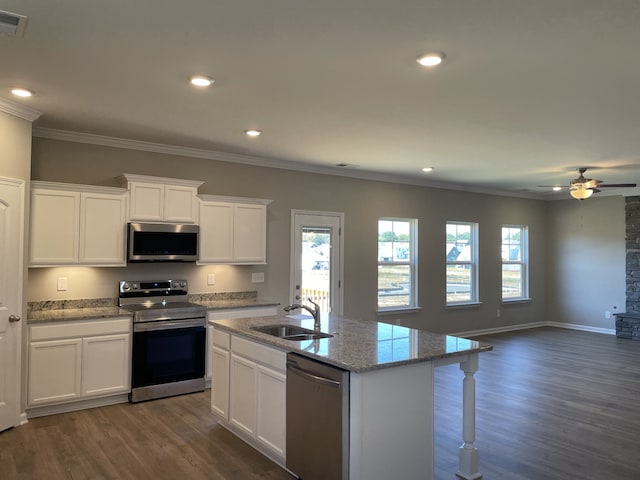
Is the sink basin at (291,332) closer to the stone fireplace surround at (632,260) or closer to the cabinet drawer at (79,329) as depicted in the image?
the cabinet drawer at (79,329)

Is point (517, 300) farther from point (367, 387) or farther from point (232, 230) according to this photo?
point (367, 387)

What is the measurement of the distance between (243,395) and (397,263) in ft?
14.5

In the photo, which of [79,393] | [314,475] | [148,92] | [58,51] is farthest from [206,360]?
[58,51]

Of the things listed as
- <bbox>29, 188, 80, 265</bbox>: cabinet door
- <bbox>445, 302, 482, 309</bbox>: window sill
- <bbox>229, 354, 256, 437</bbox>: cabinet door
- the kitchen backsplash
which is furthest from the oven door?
<bbox>445, 302, 482, 309</bbox>: window sill

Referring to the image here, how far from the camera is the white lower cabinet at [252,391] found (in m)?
3.17

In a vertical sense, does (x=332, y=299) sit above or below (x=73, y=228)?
below

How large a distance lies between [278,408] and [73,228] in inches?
105

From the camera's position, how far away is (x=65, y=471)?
318cm

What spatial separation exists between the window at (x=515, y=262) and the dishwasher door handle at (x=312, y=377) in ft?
23.4

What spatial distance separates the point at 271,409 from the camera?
325 centimetres

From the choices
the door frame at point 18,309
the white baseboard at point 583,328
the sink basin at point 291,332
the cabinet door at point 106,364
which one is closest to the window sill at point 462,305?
the white baseboard at point 583,328

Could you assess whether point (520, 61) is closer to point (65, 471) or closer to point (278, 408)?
point (278, 408)

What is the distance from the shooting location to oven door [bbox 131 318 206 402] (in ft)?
14.9

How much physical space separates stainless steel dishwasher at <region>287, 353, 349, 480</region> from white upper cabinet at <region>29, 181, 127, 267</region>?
8.40 feet
